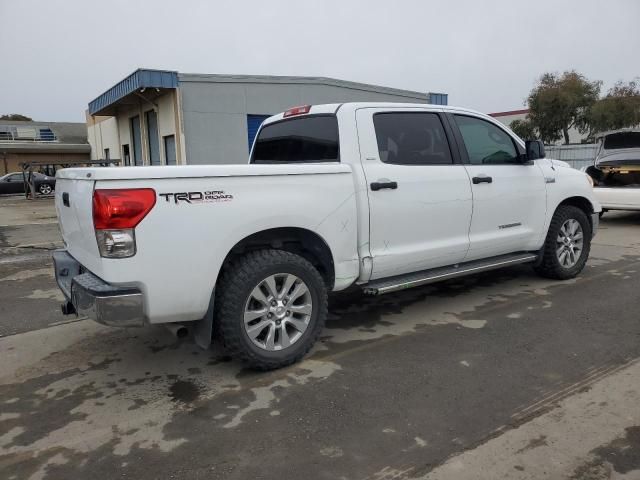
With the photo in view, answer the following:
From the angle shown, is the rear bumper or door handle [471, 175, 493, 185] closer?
door handle [471, 175, 493, 185]

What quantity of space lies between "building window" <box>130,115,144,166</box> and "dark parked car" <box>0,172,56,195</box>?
5.78 meters

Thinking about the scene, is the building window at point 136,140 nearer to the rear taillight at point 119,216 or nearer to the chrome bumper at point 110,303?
the chrome bumper at point 110,303

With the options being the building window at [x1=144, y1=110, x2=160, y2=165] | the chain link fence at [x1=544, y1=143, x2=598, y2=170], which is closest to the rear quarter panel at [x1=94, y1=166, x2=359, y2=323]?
the building window at [x1=144, y1=110, x2=160, y2=165]

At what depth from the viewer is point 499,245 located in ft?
16.5

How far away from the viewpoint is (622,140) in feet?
34.2

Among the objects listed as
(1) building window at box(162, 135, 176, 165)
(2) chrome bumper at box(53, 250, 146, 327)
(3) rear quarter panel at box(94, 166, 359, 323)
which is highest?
(1) building window at box(162, 135, 176, 165)

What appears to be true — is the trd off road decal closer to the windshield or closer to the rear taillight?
the rear taillight

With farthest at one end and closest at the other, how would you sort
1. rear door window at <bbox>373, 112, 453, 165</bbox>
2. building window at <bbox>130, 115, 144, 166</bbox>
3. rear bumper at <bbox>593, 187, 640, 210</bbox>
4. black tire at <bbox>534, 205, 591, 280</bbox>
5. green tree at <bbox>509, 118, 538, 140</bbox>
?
green tree at <bbox>509, 118, 538, 140</bbox>
building window at <bbox>130, 115, 144, 166</bbox>
rear bumper at <bbox>593, 187, 640, 210</bbox>
black tire at <bbox>534, 205, 591, 280</bbox>
rear door window at <bbox>373, 112, 453, 165</bbox>

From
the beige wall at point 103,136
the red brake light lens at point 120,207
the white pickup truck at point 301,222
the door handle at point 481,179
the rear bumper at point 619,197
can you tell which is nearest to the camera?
the red brake light lens at point 120,207

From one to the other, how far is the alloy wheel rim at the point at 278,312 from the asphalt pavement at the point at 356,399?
0.25 meters

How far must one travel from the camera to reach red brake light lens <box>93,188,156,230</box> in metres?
2.96

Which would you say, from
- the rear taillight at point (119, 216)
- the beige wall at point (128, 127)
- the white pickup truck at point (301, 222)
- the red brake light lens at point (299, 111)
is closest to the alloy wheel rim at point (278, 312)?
the white pickup truck at point (301, 222)

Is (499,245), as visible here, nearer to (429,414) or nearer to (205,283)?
(429,414)

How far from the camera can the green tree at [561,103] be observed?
1198 inches
